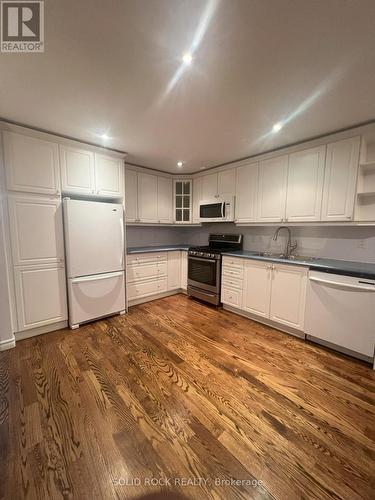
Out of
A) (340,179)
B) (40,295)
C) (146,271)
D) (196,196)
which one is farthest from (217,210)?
(40,295)

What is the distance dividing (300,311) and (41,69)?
11.1 feet

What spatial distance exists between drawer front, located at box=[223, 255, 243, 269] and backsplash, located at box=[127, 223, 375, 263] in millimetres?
657

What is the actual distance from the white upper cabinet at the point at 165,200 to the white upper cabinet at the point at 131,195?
1.66 ft

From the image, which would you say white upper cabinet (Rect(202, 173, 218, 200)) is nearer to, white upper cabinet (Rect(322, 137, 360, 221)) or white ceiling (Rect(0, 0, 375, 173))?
white ceiling (Rect(0, 0, 375, 173))

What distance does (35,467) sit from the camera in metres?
1.20

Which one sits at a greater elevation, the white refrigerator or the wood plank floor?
the white refrigerator

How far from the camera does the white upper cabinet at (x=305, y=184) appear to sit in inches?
104

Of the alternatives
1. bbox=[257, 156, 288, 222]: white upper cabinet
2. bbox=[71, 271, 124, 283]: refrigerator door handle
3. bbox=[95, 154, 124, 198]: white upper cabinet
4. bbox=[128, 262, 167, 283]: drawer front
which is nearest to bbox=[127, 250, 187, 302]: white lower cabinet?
bbox=[128, 262, 167, 283]: drawer front

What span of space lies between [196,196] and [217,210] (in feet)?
2.49

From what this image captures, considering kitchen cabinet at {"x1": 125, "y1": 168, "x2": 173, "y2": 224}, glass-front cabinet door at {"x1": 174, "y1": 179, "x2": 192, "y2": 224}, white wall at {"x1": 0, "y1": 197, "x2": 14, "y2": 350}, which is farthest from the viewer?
glass-front cabinet door at {"x1": 174, "y1": 179, "x2": 192, "y2": 224}

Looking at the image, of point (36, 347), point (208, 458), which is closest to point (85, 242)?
point (36, 347)

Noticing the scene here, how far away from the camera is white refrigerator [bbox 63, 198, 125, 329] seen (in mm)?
2689

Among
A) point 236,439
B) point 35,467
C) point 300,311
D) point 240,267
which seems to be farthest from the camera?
point 240,267

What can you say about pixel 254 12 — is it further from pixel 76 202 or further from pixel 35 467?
pixel 35 467
